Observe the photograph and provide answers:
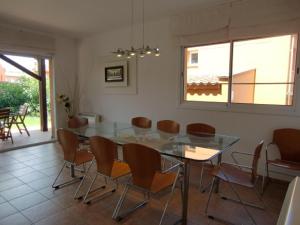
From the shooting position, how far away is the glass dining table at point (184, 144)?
6.70 feet

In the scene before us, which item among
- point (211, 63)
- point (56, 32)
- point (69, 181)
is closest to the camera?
point (69, 181)

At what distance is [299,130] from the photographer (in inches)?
114

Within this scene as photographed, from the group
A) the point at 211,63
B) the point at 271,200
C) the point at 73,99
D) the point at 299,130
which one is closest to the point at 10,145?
the point at 73,99

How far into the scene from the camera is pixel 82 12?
3750mm

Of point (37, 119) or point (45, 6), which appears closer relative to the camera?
point (45, 6)

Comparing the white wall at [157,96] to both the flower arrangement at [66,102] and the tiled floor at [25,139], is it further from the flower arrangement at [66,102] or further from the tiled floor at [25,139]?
the tiled floor at [25,139]

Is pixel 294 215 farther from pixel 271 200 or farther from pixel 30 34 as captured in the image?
pixel 30 34

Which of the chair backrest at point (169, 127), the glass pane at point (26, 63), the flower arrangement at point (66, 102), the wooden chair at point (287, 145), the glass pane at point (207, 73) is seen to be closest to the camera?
the wooden chair at point (287, 145)

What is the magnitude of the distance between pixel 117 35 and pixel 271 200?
415 centimetres

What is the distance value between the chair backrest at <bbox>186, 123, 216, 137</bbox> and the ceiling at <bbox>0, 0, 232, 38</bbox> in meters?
1.86

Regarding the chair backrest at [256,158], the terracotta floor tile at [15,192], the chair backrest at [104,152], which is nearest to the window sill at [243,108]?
the chair backrest at [256,158]

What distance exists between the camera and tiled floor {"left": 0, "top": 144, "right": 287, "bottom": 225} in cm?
220

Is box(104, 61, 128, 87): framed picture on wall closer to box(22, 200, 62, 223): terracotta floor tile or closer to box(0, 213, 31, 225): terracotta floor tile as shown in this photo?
box(22, 200, 62, 223): terracotta floor tile

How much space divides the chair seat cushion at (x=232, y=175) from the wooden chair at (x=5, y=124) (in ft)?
15.8
